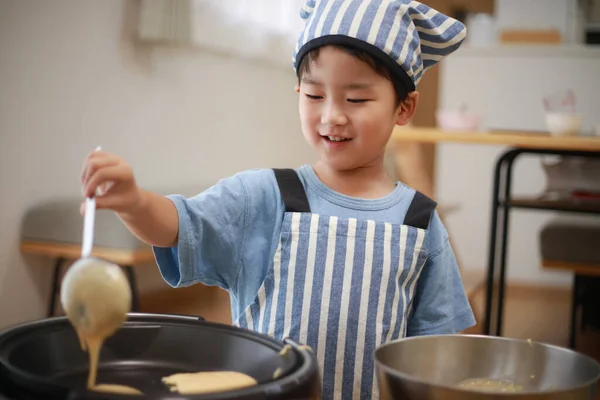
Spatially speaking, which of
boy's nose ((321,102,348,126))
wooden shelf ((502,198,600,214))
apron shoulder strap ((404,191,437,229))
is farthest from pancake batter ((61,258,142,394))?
wooden shelf ((502,198,600,214))

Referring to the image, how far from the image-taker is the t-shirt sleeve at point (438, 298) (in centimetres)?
111

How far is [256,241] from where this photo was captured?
1.04 meters

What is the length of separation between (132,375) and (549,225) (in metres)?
2.76

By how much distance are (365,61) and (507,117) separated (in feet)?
13.5

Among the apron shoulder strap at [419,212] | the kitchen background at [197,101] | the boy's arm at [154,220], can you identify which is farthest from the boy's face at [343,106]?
the kitchen background at [197,101]

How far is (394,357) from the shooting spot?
77 centimetres

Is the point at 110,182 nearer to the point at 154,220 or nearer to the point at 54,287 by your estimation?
the point at 154,220

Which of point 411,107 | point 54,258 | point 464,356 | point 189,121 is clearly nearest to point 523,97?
point 189,121

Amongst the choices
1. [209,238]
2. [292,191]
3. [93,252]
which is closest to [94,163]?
[209,238]

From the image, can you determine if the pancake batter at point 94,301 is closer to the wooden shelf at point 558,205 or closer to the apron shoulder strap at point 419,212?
the apron shoulder strap at point 419,212

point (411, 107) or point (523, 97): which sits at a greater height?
point (523, 97)

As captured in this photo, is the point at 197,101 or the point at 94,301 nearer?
the point at 94,301

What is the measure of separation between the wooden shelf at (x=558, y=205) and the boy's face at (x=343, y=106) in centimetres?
196

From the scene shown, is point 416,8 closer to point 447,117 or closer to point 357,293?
point 357,293
